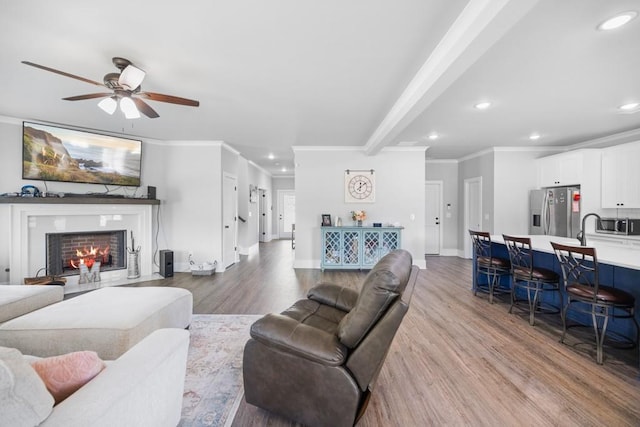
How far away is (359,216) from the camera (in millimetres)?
5434

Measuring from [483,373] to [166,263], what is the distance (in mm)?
4807

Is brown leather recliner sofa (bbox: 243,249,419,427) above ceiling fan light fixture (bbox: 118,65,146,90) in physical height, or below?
below

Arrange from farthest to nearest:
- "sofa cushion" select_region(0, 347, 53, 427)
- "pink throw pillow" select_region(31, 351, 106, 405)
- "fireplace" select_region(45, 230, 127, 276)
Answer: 1. "fireplace" select_region(45, 230, 127, 276)
2. "pink throw pillow" select_region(31, 351, 106, 405)
3. "sofa cushion" select_region(0, 347, 53, 427)

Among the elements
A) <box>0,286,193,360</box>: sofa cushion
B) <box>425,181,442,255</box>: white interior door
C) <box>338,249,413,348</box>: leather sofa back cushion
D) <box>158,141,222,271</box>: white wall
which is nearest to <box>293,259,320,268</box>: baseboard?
<box>158,141,222,271</box>: white wall

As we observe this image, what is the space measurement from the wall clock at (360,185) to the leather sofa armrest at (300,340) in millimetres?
4218

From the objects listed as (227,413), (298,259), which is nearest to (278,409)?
(227,413)

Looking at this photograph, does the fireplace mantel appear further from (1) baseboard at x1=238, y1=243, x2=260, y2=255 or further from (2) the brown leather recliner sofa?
(2) the brown leather recliner sofa

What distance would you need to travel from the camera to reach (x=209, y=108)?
3.49m

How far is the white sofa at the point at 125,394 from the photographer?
2.58 ft

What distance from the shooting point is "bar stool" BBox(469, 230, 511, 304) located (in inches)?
140

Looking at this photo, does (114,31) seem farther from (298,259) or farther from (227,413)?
(298,259)

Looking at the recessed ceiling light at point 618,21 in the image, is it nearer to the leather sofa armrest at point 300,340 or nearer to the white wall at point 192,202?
the leather sofa armrest at point 300,340

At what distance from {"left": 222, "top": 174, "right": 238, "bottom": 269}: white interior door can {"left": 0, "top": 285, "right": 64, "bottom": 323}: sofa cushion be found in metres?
2.94

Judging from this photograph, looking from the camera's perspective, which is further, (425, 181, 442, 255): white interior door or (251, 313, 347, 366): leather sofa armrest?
(425, 181, 442, 255): white interior door
